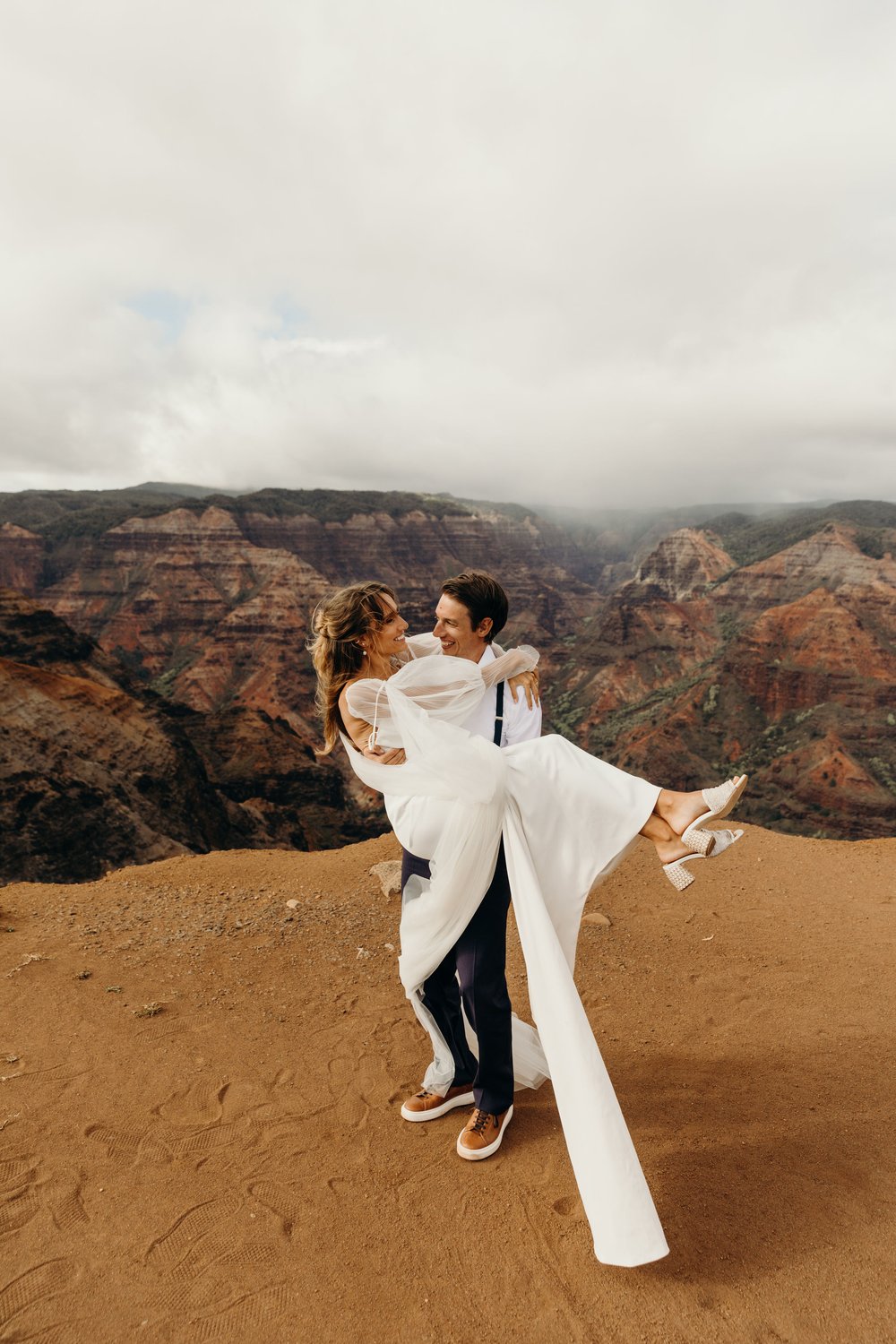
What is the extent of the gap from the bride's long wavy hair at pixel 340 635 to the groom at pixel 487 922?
33 centimetres

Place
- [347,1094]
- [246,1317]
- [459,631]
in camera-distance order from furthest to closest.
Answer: [347,1094] < [459,631] < [246,1317]

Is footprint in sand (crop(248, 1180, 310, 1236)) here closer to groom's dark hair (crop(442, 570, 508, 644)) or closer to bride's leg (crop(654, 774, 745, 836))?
bride's leg (crop(654, 774, 745, 836))

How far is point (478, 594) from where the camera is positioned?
338cm

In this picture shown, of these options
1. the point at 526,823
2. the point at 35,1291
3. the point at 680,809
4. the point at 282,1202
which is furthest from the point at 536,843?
the point at 35,1291

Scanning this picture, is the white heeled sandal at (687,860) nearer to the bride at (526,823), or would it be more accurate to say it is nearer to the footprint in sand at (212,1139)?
the bride at (526,823)

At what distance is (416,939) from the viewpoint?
352 centimetres

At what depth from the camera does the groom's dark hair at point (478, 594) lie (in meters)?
3.38

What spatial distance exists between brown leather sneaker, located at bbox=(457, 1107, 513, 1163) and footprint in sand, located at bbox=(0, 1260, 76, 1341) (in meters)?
1.65

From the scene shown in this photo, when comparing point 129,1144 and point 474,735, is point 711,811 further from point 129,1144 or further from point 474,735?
point 129,1144

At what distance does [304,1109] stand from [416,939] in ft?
4.47

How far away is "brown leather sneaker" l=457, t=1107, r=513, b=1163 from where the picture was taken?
347 cm

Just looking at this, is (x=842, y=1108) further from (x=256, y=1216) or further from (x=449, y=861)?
(x=256, y=1216)

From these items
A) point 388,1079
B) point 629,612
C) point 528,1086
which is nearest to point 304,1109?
point 388,1079

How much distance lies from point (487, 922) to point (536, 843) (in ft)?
1.68
